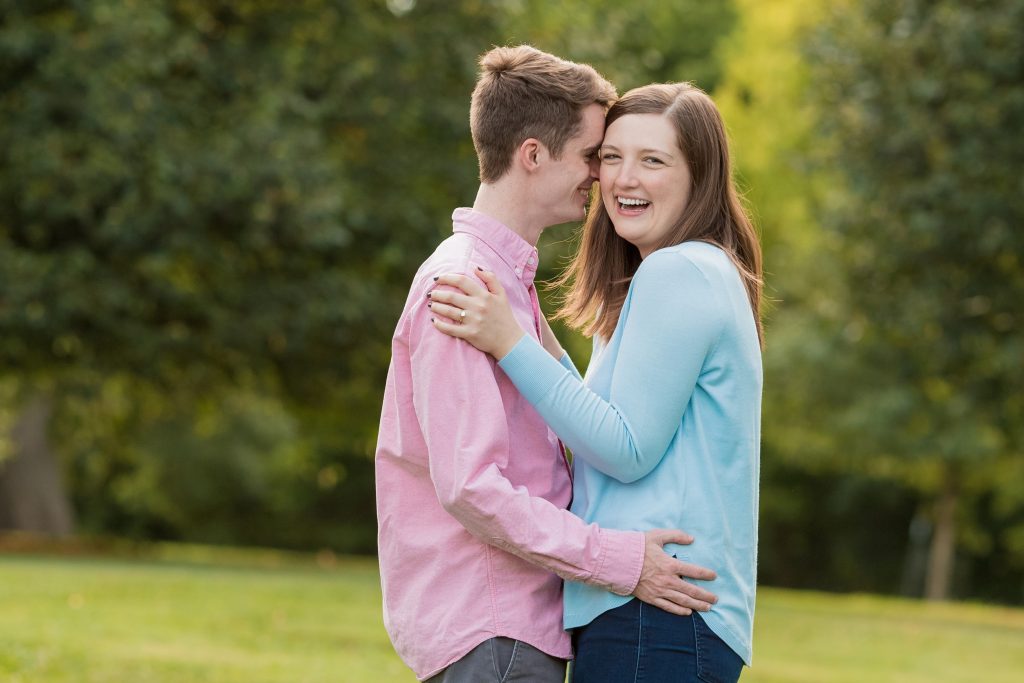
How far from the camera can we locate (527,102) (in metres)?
2.93

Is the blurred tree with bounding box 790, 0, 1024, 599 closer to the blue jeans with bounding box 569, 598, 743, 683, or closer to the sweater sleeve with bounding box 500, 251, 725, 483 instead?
the sweater sleeve with bounding box 500, 251, 725, 483

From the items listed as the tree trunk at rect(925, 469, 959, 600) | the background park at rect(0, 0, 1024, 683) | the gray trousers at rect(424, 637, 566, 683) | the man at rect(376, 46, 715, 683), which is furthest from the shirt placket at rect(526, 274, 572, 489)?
the tree trunk at rect(925, 469, 959, 600)

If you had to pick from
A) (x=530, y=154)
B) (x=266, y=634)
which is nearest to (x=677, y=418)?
(x=530, y=154)

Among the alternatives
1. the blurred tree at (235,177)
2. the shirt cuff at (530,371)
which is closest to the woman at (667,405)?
the shirt cuff at (530,371)

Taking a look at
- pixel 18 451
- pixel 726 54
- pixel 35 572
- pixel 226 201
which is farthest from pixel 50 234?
pixel 726 54

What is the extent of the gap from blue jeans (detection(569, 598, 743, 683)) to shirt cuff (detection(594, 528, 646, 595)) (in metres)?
0.08

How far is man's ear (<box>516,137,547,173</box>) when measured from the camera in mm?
2943

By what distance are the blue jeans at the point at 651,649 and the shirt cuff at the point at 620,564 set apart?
8 centimetres

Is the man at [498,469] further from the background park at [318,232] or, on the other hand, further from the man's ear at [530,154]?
the background park at [318,232]

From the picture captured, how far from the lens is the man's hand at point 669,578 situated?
2727mm

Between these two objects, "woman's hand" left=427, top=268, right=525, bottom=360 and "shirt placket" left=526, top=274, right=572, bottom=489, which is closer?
"woman's hand" left=427, top=268, right=525, bottom=360

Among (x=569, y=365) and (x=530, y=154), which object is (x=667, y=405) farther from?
(x=530, y=154)

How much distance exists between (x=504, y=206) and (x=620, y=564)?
85 cm

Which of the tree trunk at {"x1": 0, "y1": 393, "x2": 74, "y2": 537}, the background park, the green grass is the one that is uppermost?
the background park
